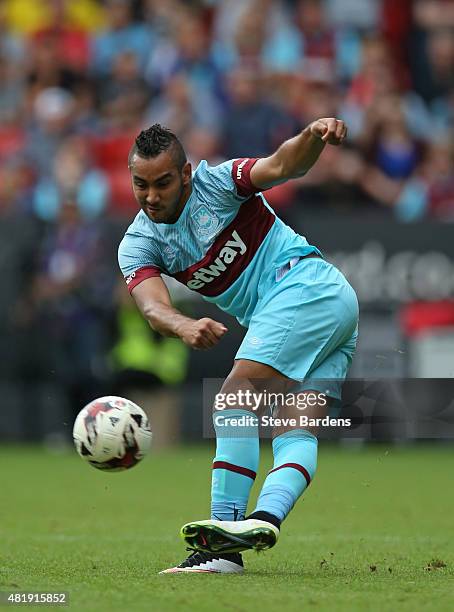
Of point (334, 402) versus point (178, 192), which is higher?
point (178, 192)

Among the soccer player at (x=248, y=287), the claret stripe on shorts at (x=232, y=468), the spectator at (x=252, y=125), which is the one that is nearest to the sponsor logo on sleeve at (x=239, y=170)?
the soccer player at (x=248, y=287)

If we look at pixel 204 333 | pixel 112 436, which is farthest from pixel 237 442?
pixel 204 333

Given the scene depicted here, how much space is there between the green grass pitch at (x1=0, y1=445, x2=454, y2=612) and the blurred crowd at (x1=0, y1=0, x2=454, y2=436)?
2.22 metres

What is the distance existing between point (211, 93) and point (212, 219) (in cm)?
1015

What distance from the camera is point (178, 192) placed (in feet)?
20.7

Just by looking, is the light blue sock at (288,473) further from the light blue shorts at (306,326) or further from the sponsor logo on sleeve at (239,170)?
the sponsor logo on sleeve at (239,170)

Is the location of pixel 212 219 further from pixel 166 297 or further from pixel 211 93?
pixel 211 93

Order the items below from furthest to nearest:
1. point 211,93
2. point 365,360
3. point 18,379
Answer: point 211,93 → point 18,379 → point 365,360

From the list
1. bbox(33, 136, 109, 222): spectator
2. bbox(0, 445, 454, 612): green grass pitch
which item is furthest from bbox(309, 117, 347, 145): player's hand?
bbox(33, 136, 109, 222): spectator

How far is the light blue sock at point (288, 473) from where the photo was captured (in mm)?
6004

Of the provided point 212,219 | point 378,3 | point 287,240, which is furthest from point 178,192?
point 378,3

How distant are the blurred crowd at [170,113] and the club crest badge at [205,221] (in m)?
8.16

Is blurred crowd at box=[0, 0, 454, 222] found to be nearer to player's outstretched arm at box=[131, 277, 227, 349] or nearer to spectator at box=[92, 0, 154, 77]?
spectator at box=[92, 0, 154, 77]

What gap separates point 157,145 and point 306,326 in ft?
3.61
